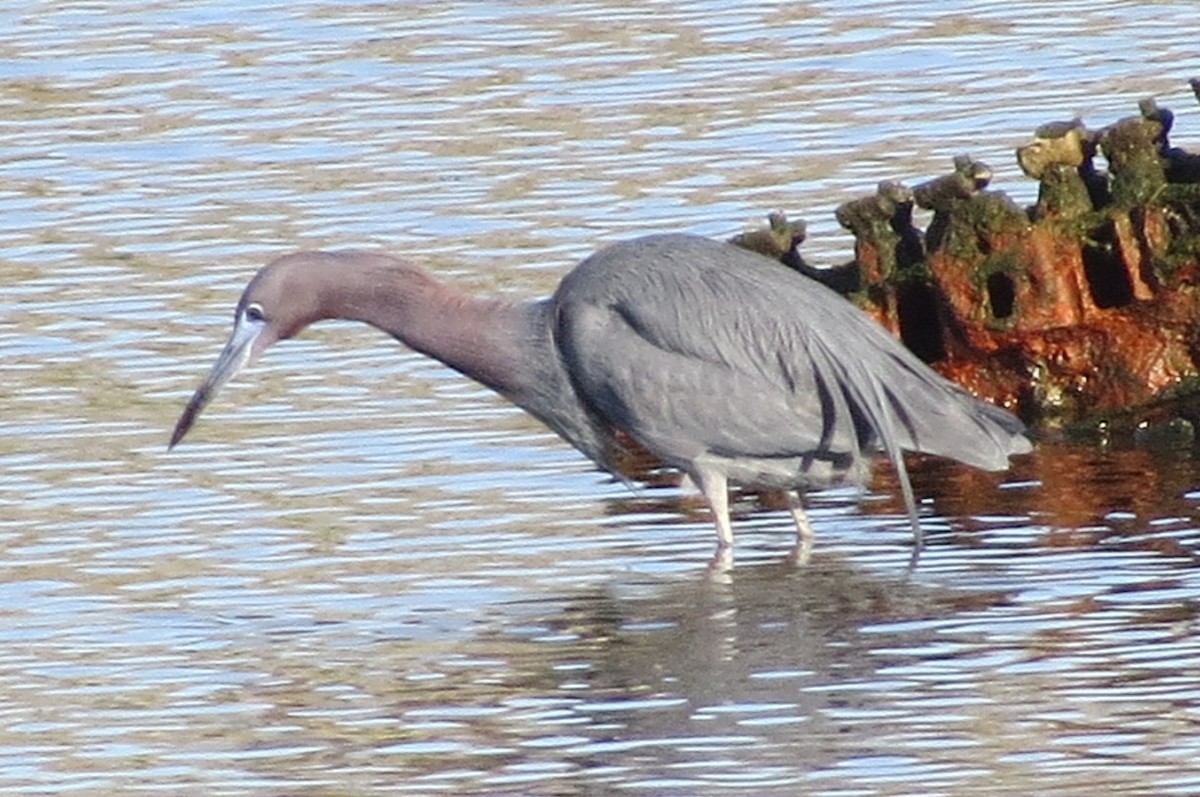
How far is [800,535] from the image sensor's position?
10195mm

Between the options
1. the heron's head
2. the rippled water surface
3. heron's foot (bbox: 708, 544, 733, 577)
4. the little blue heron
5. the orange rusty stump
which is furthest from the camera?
the orange rusty stump

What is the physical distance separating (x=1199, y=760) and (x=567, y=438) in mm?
3555

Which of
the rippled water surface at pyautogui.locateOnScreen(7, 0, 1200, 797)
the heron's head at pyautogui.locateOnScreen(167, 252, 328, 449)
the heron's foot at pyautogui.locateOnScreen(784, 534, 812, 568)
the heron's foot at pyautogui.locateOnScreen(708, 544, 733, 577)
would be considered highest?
the heron's head at pyautogui.locateOnScreen(167, 252, 328, 449)

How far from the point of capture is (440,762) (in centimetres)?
789

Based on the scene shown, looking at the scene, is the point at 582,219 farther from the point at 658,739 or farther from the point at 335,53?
the point at 658,739

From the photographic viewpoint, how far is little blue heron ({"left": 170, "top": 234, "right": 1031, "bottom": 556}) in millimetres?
10148

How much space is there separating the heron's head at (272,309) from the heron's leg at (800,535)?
5.80 feet

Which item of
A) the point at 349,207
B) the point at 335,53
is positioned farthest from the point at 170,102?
the point at 349,207

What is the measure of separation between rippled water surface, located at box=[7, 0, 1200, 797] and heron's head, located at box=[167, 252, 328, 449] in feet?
1.80

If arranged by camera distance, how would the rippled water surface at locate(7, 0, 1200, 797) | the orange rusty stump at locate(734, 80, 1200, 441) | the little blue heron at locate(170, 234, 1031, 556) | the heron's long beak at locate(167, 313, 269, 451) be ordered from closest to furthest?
the rippled water surface at locate(7, 0, 1200, 797), the little blue heron at locate(170, 234, 1031, 556), the heron's long beak at locate(167, 313, 269, 451), the orange rusty stump at locate(734, 80, 1200, 441)

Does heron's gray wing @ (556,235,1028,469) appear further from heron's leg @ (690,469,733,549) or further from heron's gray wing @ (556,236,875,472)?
heron's leg @ (690,469,733,549)

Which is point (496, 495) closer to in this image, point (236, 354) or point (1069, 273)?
point (236, 354)

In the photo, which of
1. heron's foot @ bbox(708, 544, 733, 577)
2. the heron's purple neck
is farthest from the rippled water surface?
the heron's purple neck

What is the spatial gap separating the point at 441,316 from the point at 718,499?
46.0 inches
